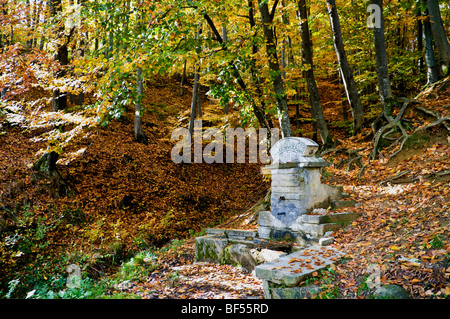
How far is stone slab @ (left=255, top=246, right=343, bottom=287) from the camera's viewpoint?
133 inches

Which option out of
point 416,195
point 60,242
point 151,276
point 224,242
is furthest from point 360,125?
point 60,242

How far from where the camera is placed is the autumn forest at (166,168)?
14.1ft

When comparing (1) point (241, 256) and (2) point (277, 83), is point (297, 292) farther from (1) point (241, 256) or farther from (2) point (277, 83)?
(2) point (277, 83)

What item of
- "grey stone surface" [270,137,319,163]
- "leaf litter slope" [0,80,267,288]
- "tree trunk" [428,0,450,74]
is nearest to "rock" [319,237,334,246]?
"grey stone surface" [270,137,319,163]

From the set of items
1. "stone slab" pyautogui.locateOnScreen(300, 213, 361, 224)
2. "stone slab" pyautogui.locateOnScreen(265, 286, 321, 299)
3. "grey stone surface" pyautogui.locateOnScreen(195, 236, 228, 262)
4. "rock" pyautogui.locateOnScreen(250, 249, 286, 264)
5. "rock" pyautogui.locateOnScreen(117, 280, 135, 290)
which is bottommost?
"rock" pyautogui.locateOnScreen(117, 280, 135, 290)

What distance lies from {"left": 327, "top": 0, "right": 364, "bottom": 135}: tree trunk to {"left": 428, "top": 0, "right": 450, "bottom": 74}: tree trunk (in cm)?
270

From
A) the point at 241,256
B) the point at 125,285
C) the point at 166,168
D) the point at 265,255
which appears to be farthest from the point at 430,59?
the point at 125,285

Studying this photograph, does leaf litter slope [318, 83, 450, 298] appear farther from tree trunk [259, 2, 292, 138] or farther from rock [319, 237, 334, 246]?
tree trunk [259, 2, 292, 138]

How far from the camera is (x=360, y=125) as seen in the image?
9633 millimetres

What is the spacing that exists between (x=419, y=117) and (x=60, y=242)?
399 inches

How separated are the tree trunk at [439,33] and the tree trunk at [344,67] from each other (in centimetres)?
270

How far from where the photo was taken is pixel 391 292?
288 centimetres

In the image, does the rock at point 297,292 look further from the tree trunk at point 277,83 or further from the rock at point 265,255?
the tree trunk at point 277,83

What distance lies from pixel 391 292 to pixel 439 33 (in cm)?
949
